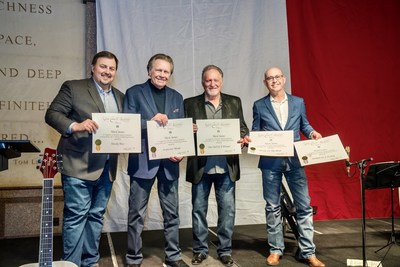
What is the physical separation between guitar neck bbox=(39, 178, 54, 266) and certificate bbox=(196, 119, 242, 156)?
1133 millimetres

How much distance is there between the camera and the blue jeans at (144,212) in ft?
8.96

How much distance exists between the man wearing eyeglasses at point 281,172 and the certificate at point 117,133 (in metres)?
1.08

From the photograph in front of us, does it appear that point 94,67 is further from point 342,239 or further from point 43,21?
point 342,239

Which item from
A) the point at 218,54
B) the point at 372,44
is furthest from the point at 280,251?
the point at 372,44

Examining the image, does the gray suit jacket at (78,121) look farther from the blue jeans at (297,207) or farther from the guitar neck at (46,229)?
the blue jeans at (297,207)

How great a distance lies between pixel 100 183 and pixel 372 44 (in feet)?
14.3

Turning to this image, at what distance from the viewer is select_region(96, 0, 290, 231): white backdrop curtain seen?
4.34 meters

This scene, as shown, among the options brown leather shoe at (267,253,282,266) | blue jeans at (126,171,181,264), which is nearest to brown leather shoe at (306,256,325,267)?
brown leather shoe at (267,253,282,266)

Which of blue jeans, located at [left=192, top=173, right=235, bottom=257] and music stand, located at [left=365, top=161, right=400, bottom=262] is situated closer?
blue jeans, located at [left=192, top=173, right=235, bottom=257]

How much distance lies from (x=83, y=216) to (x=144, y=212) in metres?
0.44

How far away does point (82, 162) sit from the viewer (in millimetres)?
2535

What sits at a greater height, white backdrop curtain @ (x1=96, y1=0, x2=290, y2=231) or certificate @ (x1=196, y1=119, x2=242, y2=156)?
white backdrop curtain @ (x1=96, y1=0, x2=290, y2=231)

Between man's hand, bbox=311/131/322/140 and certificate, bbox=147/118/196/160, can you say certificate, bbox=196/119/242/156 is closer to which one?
certificate, bbox=147/118/196/160

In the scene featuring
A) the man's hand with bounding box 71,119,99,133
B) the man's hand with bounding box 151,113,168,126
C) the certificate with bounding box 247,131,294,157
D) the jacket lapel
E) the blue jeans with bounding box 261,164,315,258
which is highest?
the jacket lapel
